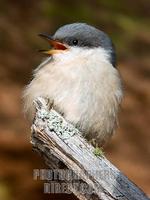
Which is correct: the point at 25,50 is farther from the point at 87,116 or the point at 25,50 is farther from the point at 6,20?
the point at 87,116

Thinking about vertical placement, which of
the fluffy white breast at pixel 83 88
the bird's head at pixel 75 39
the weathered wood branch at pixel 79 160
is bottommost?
the weathered wood branch at pixel 79 160

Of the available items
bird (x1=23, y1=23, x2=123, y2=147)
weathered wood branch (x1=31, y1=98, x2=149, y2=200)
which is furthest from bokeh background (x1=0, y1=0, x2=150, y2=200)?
weathered wood branch (x1=31, y1=98, x2=149, y2=200)

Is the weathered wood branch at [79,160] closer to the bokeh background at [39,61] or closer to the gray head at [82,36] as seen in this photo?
the gray head at [82,36]

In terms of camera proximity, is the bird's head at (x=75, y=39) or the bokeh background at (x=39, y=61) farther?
the bokeh background at (x=39, y=61)

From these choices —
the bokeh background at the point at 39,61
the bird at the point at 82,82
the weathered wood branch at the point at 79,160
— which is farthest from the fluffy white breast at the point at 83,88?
the bokeh background at the point at 39,61

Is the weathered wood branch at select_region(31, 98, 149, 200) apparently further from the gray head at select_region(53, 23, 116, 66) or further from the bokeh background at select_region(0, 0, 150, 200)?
the bokeh background at select_region(0, 0, 150, 200)

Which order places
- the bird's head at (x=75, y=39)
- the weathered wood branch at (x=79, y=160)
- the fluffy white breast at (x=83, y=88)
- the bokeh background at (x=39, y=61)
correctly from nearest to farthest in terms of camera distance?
the weathered wood branch at (x=79, y=160) < the fluffy white breast at (x=83, y=88) < the bird's head at (x=75, y=39) < the bokeh background at (x=39, y=61)

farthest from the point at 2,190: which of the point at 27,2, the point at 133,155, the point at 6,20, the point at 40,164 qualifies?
the point at 27,2
